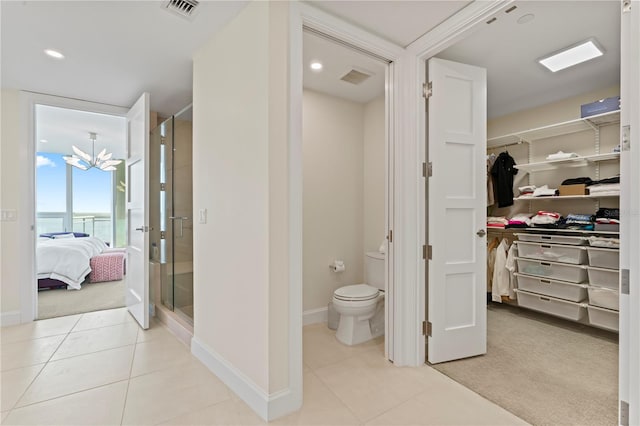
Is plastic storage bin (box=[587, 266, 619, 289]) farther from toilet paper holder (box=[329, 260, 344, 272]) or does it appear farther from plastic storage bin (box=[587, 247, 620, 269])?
toilet paper holder (box=[329, 260, 344, 272])

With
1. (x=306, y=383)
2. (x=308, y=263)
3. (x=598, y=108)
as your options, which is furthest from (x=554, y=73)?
(x=306, y=383)

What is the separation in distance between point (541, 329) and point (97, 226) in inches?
350

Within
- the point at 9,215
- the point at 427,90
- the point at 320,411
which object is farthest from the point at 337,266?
the point at 9,215

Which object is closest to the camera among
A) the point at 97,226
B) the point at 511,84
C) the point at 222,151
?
the point at 222,151

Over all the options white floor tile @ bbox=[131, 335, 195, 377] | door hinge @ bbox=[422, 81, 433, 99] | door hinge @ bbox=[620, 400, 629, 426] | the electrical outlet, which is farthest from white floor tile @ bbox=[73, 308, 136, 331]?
door hinge @ bbox=[620, 400, 629, 426]

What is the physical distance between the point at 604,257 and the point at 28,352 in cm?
494

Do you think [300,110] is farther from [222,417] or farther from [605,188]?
[605,188]

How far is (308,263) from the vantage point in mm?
3043

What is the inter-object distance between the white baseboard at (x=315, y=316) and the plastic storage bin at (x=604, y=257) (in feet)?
8.22

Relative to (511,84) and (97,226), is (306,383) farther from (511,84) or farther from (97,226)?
(97,226)

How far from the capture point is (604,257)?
269 cm

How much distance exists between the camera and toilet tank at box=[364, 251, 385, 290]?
2.88m

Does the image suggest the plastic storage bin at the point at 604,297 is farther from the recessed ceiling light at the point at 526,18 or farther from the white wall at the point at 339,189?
the recessed ceiling light at the point at 526,18

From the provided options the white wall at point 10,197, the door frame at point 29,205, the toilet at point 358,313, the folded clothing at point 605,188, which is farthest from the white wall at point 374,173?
the white wall at point 10,197
